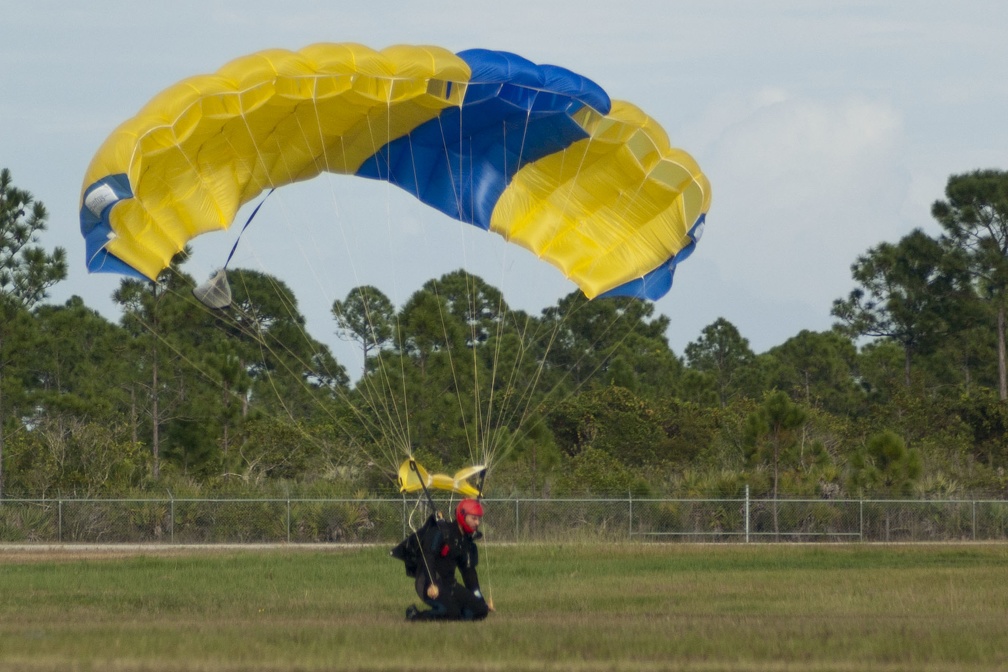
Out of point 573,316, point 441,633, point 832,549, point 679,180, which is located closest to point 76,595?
point 441,633

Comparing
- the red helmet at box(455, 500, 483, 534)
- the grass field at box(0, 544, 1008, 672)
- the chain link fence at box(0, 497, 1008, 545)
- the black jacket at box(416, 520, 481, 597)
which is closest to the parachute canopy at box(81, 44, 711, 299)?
the grass field at box(0, 544, 1008, 672)

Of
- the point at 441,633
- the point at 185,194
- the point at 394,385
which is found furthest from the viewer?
the point at 394,385

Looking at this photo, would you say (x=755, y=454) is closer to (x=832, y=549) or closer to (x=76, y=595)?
(x=832, y=549)

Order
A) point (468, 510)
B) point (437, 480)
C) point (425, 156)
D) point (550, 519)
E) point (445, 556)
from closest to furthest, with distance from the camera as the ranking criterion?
point (468, 510)
point (445, 556)
point (437, 480)
point (425, 156)
point (550, 519)

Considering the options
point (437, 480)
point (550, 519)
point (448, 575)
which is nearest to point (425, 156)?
point (437, 480)

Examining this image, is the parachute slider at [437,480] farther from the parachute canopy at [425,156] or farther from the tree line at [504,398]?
Result: the tree line at [504,398]

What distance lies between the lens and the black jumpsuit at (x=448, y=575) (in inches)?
493

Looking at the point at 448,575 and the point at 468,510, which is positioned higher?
the point at 468,510

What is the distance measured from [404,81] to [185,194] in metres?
2.80

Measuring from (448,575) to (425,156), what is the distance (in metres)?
5.50

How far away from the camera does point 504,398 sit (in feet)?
72.8

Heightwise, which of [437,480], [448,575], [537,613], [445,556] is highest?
[437,480]

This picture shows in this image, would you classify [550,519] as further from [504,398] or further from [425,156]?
[425,156]

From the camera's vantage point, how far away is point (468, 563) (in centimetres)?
1271
